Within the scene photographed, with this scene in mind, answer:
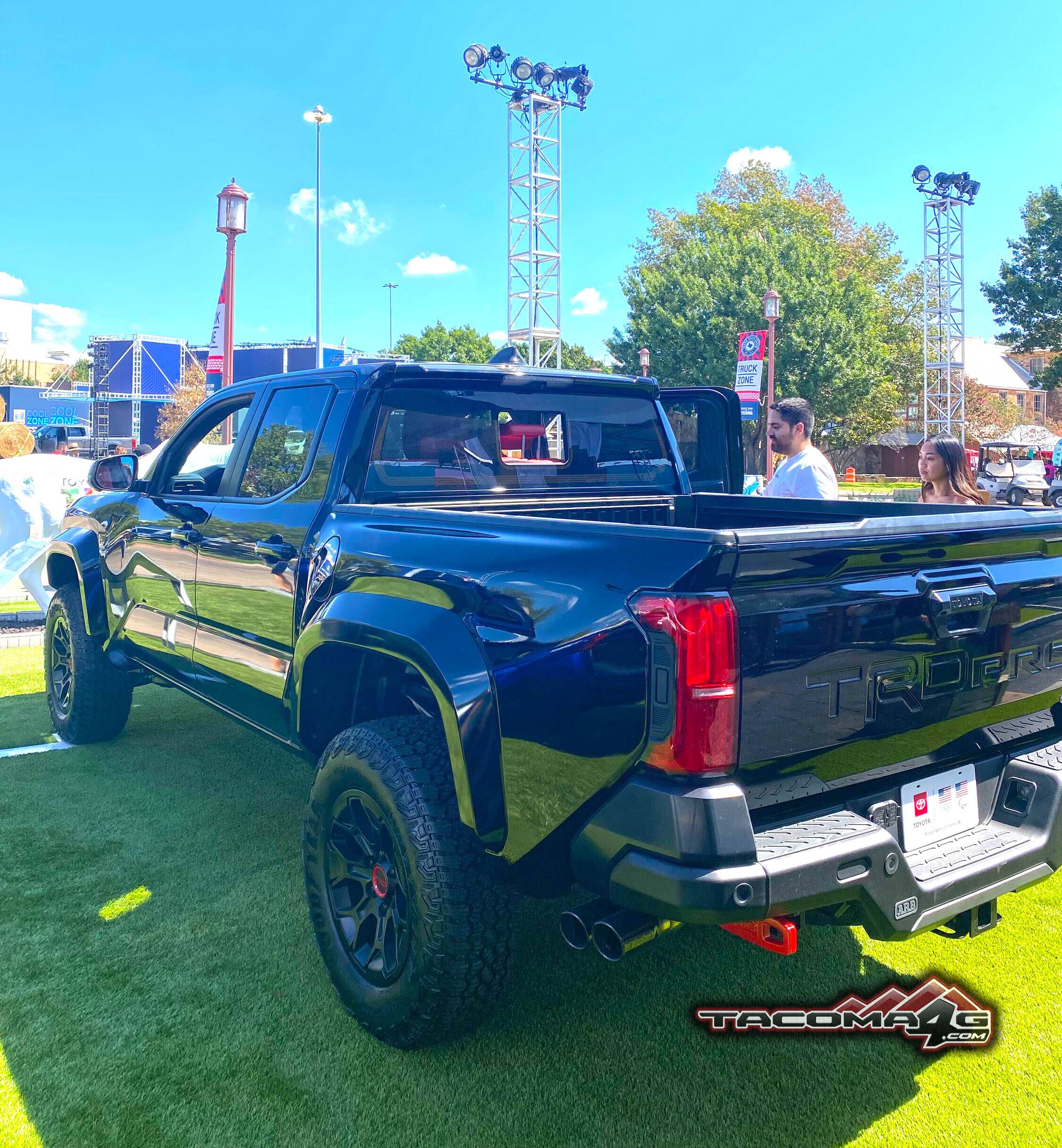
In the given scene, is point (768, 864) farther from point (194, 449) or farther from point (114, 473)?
point (114, 473)

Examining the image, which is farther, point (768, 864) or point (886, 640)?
point (886, 640)

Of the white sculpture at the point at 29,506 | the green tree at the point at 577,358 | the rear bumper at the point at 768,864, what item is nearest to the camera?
the rear bumper at the point at 768,864

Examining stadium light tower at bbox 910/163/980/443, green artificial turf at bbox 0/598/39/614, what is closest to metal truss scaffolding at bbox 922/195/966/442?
stadium light tower at bbox 910/163/980/443

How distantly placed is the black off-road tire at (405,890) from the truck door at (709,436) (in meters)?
2.41

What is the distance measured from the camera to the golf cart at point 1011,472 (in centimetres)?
3272

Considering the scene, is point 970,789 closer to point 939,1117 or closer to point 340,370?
point 939,1117

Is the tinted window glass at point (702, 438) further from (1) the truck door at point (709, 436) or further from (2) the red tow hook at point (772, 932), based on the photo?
(2) the red tow hook at point (772, 932)

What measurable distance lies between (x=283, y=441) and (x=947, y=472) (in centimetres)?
361

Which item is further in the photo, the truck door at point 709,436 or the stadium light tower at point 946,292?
the stadium light tower at point 946,292

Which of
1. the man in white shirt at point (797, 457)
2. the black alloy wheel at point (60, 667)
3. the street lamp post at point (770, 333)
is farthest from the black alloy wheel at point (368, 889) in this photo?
the street lamp post at point (770, 333)

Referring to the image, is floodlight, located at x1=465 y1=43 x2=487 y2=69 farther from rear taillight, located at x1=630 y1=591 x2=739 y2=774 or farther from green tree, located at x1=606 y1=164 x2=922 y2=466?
rear taillight, located at x1=630 y1=591 x2=739 y2=774

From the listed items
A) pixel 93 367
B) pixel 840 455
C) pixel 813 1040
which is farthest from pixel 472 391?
pixel 93 367

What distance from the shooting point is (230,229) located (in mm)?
15125

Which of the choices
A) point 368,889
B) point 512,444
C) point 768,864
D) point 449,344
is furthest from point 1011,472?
point 449,344
